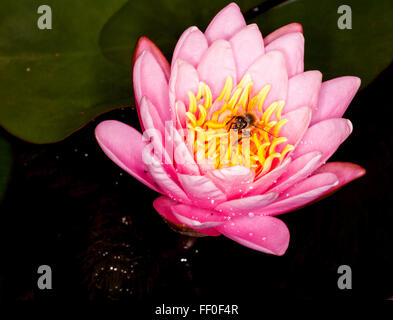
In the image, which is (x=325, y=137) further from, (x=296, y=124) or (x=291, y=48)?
(x=291, y=48)

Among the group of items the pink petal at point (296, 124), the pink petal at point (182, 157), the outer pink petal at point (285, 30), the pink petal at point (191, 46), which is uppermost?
the outer pink petal at point (285, 30)

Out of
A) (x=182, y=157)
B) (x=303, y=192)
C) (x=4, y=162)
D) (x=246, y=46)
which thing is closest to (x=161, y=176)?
(x=182, y=157)

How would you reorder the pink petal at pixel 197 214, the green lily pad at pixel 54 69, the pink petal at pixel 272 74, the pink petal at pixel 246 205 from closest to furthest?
the pink petal at pixel 246 205 → the pink petal at pixel 197 214 → the pink petal at pixel 272 74 → the green lily pad at pixel 54 69

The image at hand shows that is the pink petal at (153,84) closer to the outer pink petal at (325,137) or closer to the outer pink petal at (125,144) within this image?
the outer pink petal at (125,144)

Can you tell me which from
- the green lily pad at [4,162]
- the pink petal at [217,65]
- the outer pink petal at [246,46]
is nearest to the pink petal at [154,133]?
the pink petal at [217,65]

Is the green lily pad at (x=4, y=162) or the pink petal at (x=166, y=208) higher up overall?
the green lily pad at (x=4, y=162)

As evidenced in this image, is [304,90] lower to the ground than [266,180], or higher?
higher
